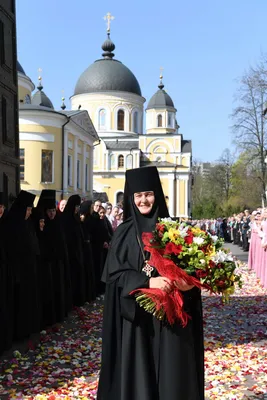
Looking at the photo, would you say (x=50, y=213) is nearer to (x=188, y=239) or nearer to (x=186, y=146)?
(x=188, y=239)

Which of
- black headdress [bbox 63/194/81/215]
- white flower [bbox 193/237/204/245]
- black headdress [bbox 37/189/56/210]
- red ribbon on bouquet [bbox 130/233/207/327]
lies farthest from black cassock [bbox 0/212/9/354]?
white flower [bbox 193/237/204/245]

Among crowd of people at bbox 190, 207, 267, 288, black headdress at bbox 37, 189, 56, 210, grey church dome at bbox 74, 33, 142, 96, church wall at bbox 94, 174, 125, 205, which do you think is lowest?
crowd of people at bbox 190, 207, 267, 288

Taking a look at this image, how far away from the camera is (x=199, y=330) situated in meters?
3.99

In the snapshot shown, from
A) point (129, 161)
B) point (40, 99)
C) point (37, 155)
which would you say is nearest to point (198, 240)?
point (37, 155)

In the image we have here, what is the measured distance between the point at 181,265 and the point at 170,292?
0.21 m

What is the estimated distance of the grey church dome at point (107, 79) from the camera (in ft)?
235

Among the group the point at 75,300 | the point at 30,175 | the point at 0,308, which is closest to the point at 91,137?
the point at 30,175

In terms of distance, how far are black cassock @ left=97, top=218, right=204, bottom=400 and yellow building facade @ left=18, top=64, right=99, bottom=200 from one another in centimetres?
3506

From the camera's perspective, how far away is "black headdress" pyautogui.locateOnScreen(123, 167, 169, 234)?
13.2ft

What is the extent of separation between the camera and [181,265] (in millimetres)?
3617

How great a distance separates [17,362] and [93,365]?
36.2 inches

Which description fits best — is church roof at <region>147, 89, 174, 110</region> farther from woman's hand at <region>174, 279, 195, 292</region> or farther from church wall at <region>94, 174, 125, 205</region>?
woman's hand at <region>174, 279, 195, 292</region>

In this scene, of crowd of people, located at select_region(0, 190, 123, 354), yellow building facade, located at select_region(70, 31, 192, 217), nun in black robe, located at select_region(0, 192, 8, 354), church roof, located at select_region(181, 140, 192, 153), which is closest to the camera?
nun in black robe, located at select_region(0, 192, 8, 354)

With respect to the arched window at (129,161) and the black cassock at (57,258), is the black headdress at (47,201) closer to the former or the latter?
the black cassock at (57,258)
